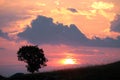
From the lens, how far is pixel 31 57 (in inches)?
3932

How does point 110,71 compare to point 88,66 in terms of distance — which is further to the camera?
point 88,66

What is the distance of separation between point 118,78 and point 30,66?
2013 inches

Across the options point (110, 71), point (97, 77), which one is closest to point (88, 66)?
point (110, 71)

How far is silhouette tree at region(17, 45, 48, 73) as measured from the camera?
327ft

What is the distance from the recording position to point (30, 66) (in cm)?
10006

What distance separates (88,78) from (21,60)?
1930 inches

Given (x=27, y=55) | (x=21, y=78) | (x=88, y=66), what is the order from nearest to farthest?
(x=21, y=78), (x=88, y=66), (x=27, y=55)

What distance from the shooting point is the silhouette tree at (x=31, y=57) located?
99812 mm

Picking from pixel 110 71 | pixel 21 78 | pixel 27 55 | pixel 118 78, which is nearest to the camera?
pixel 118 78

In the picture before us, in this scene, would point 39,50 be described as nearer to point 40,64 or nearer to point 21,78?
point 40,64

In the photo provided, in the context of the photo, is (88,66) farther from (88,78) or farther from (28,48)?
(28,48)

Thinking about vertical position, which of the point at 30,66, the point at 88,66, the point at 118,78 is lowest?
the point at 118,78

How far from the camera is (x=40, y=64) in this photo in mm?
101688

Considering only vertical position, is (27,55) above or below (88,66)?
above
